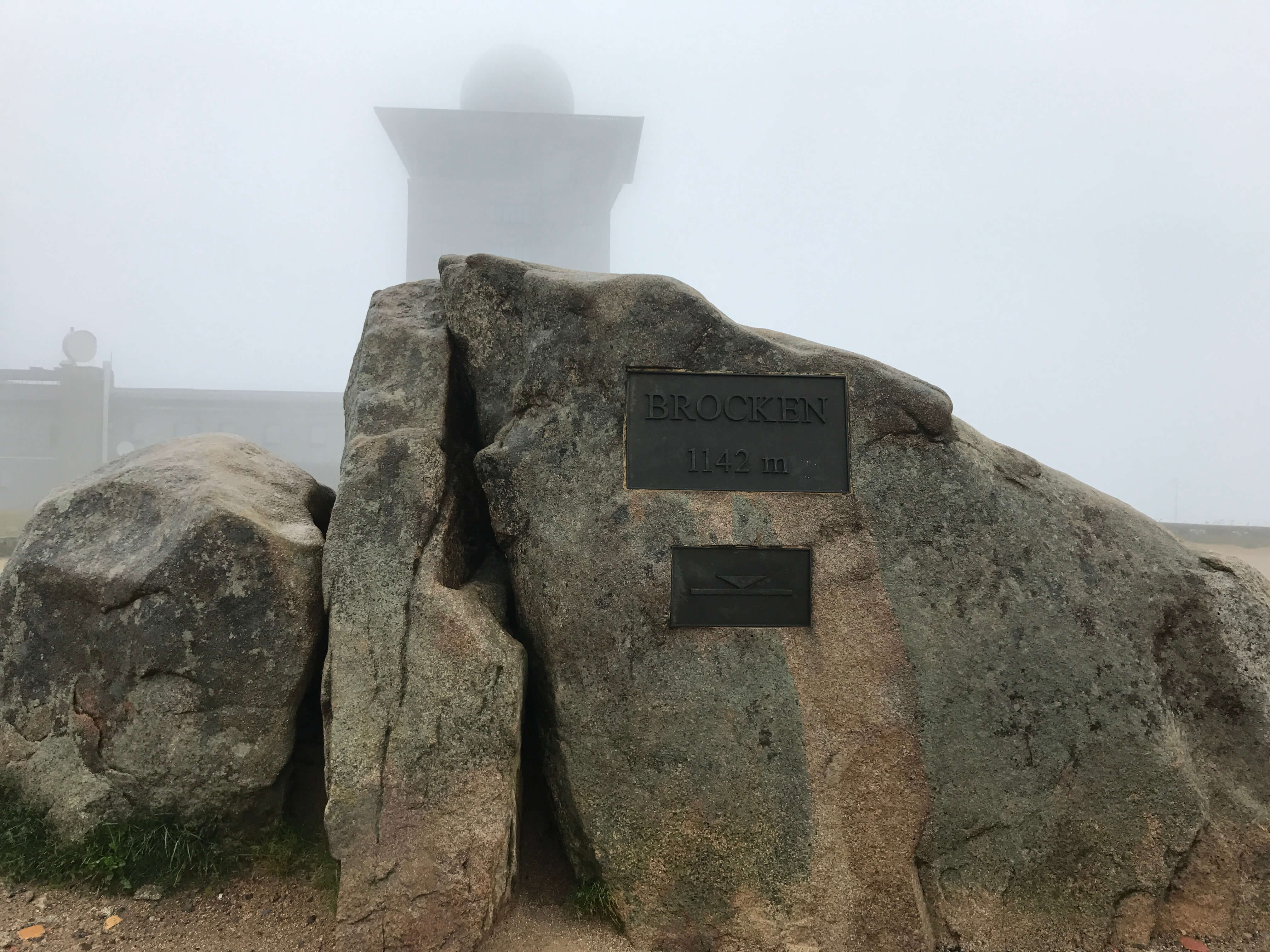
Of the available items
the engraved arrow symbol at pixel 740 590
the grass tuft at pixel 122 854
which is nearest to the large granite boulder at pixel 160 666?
the grass tuft at pixel 122 854

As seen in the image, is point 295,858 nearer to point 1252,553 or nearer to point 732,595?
point 732,595

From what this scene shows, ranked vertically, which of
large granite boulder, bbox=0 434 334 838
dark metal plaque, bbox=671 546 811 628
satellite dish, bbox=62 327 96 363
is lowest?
large granite boulder, bbox=0 434 334 838

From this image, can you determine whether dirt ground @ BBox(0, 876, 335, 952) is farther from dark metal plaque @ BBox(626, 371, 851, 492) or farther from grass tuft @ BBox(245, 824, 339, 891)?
dark metal plaque @ BBox(626, 371, 851, 492)

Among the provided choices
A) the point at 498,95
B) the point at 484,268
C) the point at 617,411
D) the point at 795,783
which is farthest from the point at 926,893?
the point at 498,95

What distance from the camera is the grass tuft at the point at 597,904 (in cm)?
364

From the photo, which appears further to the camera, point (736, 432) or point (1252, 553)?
point (1252, 553)

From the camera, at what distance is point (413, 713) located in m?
3.49

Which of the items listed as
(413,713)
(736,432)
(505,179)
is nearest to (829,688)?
(736,432)

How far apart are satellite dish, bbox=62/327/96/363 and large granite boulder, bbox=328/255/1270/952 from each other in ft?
134

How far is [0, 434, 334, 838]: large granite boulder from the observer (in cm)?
373

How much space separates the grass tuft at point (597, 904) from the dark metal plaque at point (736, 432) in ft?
6.70

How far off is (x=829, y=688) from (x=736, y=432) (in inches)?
54.9

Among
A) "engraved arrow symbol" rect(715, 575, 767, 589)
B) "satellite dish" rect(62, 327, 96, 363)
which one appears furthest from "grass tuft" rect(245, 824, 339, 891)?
"satellite dish" rect(62, 327, 96, 363)

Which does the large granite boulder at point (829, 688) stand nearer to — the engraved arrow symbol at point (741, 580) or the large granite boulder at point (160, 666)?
the engraved arrow symbol at point (741, 580)
